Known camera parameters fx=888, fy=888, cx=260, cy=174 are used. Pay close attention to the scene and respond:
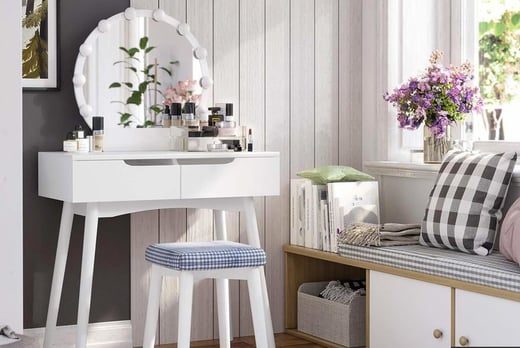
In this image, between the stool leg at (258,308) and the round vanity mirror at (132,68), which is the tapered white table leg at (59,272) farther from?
the stool leg at (258,308)

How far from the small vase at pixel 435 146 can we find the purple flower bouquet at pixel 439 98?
0.03 m

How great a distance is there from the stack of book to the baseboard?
2.84 feet

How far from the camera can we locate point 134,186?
3271 mm

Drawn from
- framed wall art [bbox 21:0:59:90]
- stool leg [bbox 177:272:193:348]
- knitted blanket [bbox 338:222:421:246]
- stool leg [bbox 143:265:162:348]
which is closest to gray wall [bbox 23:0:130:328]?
framed wall art [bbox 21:0:59:90]

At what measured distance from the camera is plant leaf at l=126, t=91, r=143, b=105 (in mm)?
3598

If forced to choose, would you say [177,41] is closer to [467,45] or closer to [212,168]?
[212,168]

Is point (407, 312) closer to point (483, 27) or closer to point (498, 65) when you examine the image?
point (498, 65)

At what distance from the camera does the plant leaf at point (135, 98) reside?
3598mm

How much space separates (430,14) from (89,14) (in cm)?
154

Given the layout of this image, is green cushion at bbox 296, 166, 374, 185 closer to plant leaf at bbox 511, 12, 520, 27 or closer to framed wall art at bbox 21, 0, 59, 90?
plant leaf at bbox 511, 12, 520, 27

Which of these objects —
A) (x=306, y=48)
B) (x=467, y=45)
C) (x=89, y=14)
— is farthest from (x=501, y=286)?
(x=89, y=14)

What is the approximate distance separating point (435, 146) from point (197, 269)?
4.20 ft

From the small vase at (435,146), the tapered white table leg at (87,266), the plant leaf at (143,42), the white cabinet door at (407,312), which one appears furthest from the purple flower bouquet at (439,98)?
the tapered white table leg at (87,266)

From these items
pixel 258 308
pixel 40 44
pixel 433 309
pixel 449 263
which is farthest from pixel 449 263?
pixel 40 44
